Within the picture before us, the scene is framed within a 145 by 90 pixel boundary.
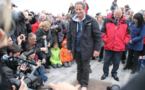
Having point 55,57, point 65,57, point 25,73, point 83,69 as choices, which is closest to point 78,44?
point 83,69

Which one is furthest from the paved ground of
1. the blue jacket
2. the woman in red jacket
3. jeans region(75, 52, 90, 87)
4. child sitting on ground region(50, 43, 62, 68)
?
the blue jacket

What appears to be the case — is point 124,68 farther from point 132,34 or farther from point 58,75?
point 58,75

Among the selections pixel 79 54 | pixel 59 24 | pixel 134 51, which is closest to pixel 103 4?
pixel 59 24

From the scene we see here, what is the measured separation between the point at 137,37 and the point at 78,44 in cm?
215

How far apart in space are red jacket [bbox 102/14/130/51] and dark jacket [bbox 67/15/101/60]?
893 millimetres

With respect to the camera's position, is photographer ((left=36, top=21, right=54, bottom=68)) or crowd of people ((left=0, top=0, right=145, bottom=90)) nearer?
crowd of people ((left=0, top=0, right=145, bottom=90))

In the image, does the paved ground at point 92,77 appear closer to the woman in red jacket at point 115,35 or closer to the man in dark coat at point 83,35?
A: the woman in red jacket at point 115,35

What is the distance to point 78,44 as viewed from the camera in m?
6.23

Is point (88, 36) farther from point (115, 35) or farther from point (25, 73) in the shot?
point (25, 73)

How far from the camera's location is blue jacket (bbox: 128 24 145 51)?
25.8 feet

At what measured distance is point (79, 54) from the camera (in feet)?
20.8

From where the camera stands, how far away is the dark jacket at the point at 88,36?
612cm

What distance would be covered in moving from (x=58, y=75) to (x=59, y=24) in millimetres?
2121

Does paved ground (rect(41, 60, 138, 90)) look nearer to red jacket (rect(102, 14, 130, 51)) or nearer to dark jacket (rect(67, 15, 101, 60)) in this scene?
red jacket (rect(102, 14, 130, 51))
